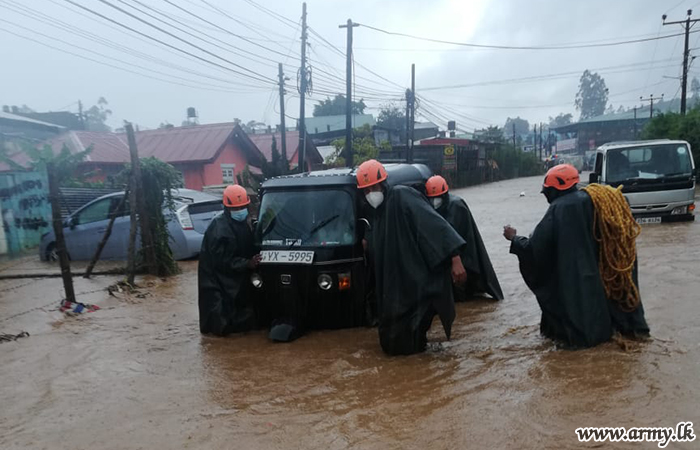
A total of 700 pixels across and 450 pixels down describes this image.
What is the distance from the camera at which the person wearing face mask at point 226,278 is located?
6.01m

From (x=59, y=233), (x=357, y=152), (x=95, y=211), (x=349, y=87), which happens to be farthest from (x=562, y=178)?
(x=357, y=152)

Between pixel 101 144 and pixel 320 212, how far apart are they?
19571 millimetres

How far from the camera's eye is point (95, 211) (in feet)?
35.1

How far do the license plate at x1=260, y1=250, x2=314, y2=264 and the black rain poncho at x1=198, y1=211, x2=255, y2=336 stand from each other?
330 mm

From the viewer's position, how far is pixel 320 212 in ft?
19.7

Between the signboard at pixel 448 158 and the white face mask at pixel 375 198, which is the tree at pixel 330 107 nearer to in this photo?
the signboard at pixel 448 158

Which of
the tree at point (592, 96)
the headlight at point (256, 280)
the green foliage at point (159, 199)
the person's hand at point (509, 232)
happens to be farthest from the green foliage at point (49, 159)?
the tree at point (592, 96)

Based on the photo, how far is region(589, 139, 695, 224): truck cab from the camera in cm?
1266

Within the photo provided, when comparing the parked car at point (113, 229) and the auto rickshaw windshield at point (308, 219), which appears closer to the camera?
the auto rickshaw windshield at point (308, 219)

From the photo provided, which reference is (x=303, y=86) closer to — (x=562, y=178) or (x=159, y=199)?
(x=159, y=199)

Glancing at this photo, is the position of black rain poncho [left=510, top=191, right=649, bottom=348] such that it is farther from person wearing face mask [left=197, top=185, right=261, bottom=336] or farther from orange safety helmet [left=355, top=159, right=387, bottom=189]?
person wearing face mask [left=197, top=185, right=261, bottom=336]

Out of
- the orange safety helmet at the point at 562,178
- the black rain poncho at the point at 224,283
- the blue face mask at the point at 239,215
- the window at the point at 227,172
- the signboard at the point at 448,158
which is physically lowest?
the black rain poncho at the point at 224,283

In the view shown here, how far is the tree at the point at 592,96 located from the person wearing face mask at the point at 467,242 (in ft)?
382

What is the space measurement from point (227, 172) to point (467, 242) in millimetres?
21703
